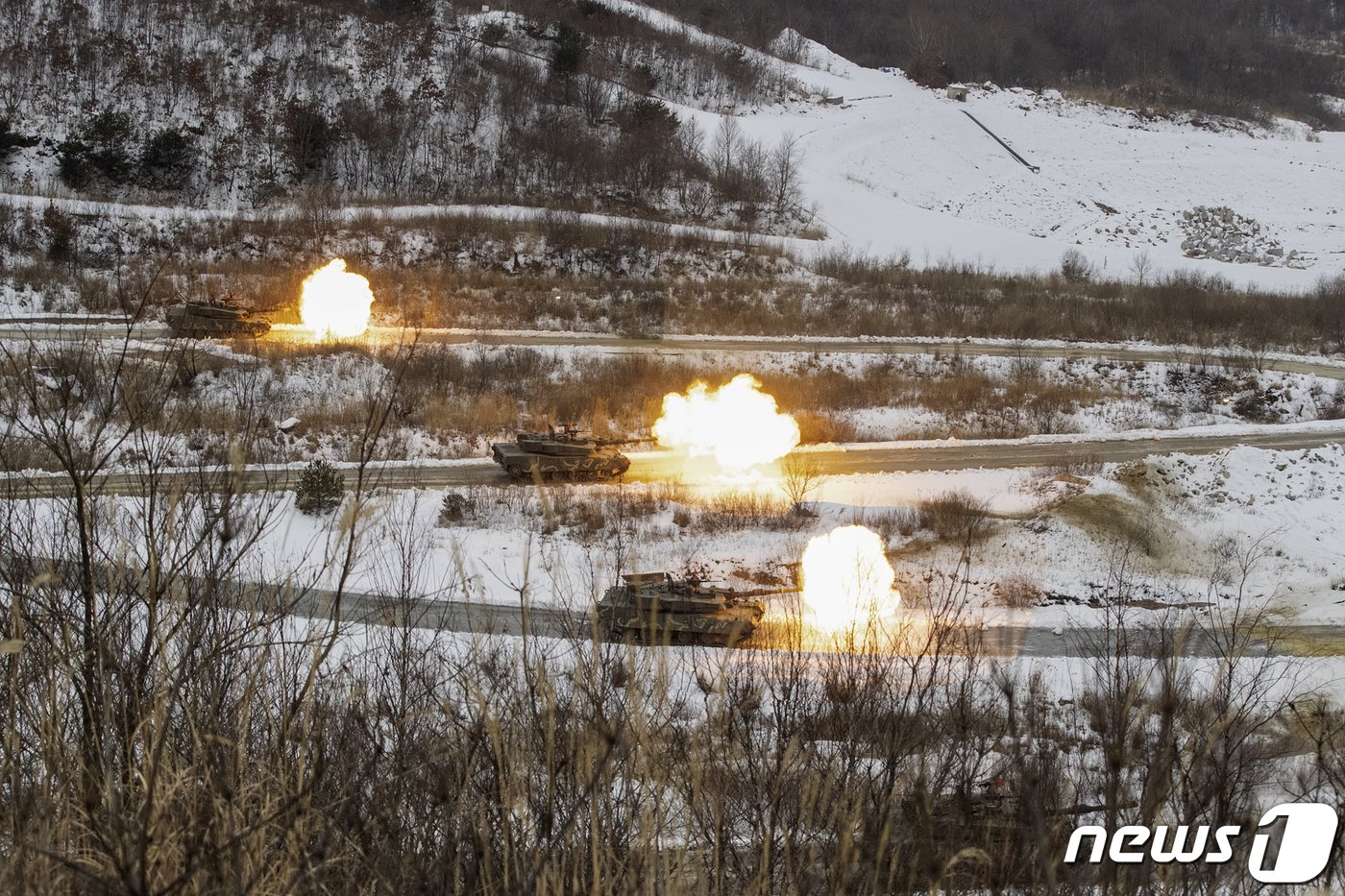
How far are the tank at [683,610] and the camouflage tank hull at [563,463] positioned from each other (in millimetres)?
8983

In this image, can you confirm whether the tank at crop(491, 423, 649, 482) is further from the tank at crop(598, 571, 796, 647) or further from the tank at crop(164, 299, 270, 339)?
the tank at crop(164, 299, 270, 339)

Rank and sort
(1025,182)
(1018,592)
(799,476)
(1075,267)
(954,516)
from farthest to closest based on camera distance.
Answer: (1025,182) < (1075,267) < (799,476) < (954,516) < (1018,592)

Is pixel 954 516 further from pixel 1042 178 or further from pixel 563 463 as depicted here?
pixel 1042 178

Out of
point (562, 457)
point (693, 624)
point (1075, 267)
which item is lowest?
point (693, 624)

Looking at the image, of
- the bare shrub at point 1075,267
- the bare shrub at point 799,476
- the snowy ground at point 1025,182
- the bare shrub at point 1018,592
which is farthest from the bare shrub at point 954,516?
the bare shrub at point 1075,267

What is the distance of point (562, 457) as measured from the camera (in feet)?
94.6

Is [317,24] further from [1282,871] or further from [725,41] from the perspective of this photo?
[1282,871]

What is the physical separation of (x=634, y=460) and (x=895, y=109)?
195 ft

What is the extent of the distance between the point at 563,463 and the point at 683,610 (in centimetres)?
1005

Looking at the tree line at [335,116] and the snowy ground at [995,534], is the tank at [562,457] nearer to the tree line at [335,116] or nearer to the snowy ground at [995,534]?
the snowy ground at [995,534]
